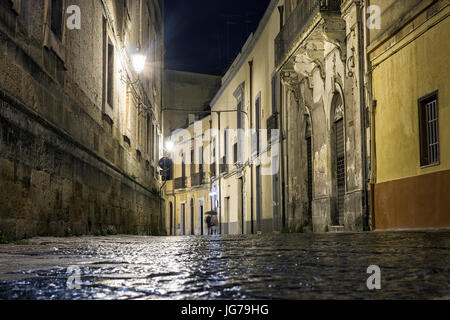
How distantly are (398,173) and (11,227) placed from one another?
7.24m

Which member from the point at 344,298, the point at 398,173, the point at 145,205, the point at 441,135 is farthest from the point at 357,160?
the point at 344,298

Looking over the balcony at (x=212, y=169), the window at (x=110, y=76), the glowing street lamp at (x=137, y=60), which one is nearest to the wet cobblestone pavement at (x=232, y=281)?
the window at (x=110, y=76)

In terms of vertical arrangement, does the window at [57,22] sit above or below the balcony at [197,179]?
above

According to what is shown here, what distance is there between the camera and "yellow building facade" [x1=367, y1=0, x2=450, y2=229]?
9430 mm

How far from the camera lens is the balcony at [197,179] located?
1528 inches

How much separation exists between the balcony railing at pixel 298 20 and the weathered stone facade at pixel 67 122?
4.54m

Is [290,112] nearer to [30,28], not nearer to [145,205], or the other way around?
[145,205]

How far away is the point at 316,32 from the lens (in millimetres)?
14945

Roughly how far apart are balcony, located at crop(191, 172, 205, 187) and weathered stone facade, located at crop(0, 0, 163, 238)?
2064 centimetres

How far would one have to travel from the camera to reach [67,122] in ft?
29.3

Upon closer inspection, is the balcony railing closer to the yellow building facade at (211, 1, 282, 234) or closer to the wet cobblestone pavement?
the yellow building facade at (211, 1, 282, 234)

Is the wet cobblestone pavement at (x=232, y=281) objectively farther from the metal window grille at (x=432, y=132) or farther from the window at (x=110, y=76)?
the window at (x=110, y=76)
